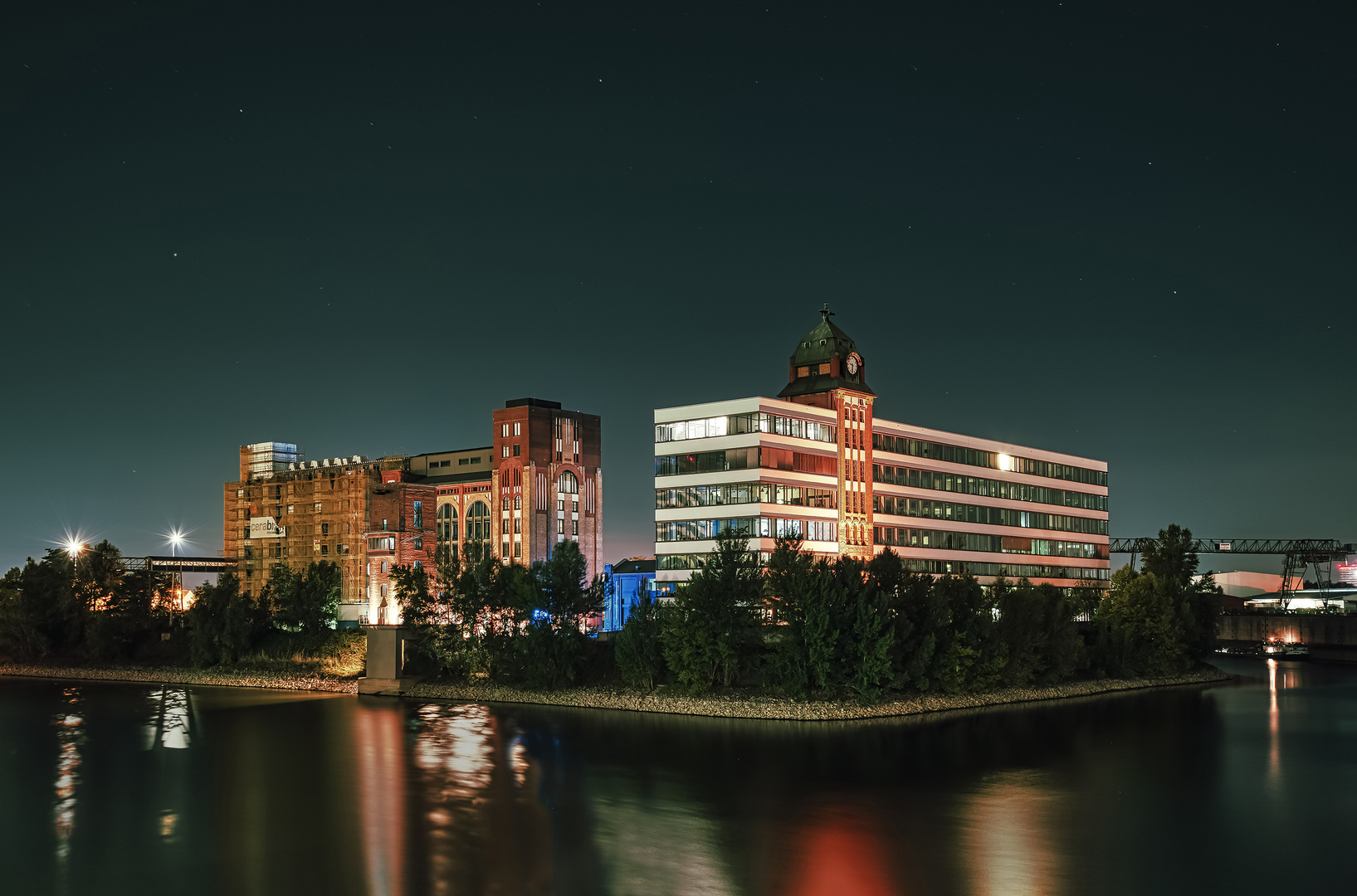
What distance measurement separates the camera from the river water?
3703 centimetres

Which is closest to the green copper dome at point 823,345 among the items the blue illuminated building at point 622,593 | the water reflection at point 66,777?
the blue illuminated building at point 622,593

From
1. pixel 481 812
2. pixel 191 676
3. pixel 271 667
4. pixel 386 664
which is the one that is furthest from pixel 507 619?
pixel 481 812

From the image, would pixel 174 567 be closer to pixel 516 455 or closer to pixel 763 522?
pixel 516 455

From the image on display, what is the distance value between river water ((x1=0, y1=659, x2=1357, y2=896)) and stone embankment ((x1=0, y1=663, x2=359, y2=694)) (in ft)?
80.3

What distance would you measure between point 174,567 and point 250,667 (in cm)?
9145

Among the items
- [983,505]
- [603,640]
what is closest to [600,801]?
[603,640]

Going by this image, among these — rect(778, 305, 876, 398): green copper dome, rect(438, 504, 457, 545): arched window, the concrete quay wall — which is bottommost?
the concrete quay wall

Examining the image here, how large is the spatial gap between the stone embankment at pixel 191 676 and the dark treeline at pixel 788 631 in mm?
12283

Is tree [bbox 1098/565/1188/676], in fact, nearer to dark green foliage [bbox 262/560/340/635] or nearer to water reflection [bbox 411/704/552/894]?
water reflection [bbox 411/704/552/894]

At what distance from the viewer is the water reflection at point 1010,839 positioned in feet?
116

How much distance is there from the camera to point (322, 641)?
381ft

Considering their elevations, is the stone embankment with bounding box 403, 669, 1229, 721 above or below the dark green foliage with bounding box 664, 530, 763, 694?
below

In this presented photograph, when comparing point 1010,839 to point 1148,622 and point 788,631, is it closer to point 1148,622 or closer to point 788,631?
point 788,631

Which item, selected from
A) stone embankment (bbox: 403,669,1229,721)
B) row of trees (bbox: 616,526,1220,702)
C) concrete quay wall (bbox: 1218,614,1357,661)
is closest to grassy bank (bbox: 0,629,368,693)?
stone embankment (bbox: 403,669,1229,721)
